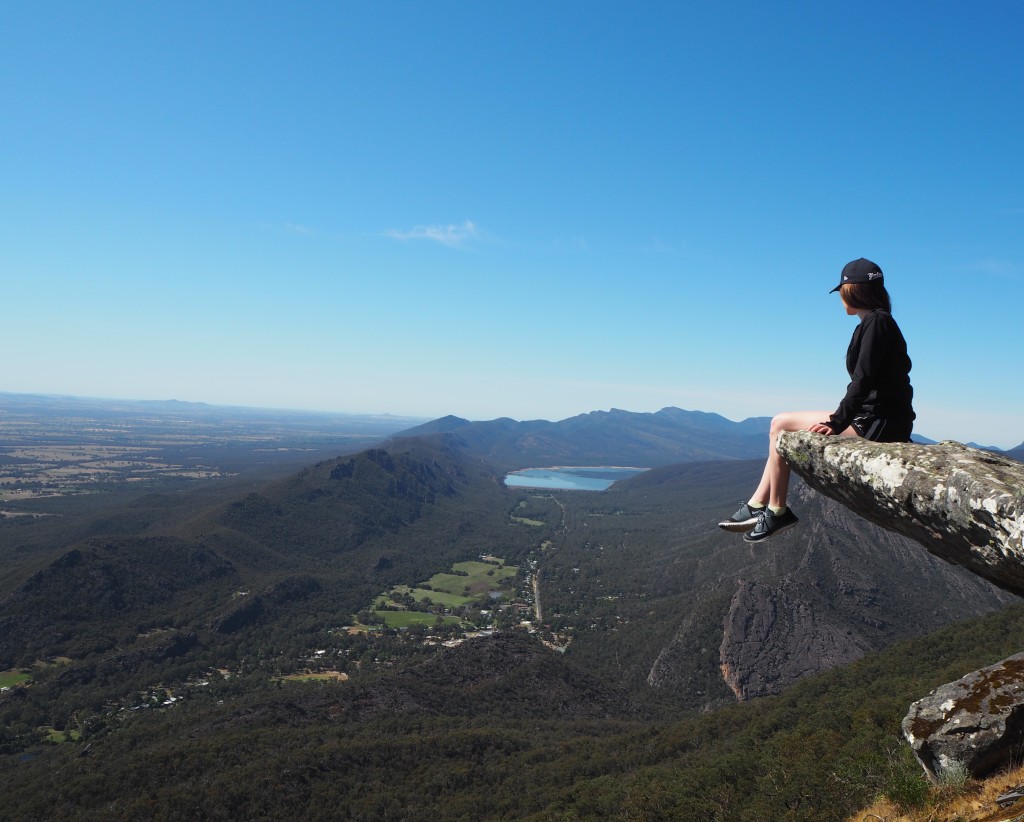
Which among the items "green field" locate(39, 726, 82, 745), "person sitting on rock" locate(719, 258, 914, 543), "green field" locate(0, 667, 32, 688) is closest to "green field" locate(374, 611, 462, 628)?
"green field" locate(39, 726, 82, 745)

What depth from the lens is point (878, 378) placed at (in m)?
7.87

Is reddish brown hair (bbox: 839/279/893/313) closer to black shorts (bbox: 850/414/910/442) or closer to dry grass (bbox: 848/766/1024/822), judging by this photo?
black shorts (bbox: 850/414/910/442)

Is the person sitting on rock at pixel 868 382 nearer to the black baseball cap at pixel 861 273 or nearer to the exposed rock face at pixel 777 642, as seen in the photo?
the black baseball cap at pixel 861 273

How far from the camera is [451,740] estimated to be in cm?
6244

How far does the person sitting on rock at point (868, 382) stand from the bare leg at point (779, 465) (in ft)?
0.05

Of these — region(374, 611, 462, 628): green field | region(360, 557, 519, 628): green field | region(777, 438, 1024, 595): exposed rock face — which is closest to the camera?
region(777, 438, 1024, 595): exposed rock face

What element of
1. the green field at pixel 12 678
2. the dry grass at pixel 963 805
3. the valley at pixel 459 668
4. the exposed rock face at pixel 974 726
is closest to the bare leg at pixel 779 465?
the dry grass at pixel 963 805

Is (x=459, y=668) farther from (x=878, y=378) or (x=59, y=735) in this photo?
(x=878, y=378)

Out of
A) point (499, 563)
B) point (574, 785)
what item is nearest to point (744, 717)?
point (574, 785)

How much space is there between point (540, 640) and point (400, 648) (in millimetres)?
30066

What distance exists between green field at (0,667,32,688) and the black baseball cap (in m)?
134

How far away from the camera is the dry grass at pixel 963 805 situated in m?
8.53

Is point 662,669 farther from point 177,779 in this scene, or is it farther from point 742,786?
point 177,779

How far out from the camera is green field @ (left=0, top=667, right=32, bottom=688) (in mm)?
96363
